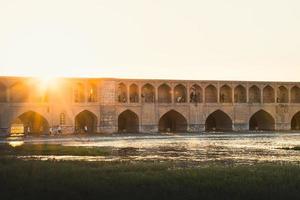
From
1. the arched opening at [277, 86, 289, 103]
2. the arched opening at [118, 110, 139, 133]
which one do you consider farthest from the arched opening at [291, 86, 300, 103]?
the arched opening at [118, 110, 139, 133]

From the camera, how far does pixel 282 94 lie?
62.7 meters

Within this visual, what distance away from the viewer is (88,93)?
52.9m

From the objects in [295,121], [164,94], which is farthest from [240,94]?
[295,121]

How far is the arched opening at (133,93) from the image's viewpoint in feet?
183

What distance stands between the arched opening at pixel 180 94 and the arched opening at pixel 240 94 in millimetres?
5928

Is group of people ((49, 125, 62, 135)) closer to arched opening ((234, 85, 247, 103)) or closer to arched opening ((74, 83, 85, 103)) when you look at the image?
arched opening ((74, 83, 85, 103))

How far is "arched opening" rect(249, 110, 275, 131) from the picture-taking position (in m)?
60.2

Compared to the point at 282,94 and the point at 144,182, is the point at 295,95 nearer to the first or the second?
the point at 282,94

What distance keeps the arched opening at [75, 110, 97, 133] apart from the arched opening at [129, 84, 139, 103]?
4596mm

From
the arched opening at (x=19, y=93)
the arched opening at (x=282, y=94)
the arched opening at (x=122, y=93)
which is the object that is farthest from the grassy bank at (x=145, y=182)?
the arched opening at (x=282, y=94)

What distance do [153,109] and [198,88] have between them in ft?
20.8

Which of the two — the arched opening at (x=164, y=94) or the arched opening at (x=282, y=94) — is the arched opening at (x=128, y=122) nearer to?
the arched opening at (x=164, y=94)

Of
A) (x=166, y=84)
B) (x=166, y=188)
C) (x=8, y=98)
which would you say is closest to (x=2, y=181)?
(x=166, y=188)

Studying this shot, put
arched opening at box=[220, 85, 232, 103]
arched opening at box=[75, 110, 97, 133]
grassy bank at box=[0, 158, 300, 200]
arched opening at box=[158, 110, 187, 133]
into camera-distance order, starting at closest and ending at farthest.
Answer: grassy bank at box=[0, 158, 300, 200]
arched opening at box=[75, 110, 97, 133]
arched opening at box=[158, 110, 187, 133]
arched opening at box=[220, 85, 232, 103]
